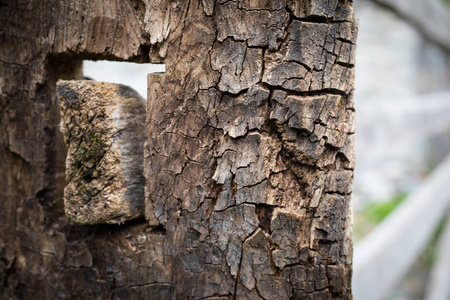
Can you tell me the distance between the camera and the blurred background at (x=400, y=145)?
6.09 ft

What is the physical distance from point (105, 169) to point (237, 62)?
421 millimetres

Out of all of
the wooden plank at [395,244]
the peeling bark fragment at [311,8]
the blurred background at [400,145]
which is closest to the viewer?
the peeling bark fragment at [311,8]

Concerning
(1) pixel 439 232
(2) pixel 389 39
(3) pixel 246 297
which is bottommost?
(1) pixel 439 232

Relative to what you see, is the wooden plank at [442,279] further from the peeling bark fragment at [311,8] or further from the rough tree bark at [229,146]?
the peeling bark fragment at [311,8]

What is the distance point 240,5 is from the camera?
0.78 meters

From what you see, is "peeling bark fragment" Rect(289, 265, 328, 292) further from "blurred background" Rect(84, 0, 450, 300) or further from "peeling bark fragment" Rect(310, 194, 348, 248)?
"blurred background" Rect(84, 0, 450, 300)

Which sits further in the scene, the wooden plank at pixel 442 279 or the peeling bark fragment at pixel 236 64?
the wooden plank at pixel 442 279

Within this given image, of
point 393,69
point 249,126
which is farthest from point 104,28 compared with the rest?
point 393,69

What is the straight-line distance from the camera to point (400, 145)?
2.26 meters

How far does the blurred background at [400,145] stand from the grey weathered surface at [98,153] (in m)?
0.35

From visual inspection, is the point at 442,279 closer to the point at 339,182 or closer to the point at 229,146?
the point at 339,182

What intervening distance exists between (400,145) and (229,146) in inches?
71.7

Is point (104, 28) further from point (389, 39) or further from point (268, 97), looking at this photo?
point (389, 39)

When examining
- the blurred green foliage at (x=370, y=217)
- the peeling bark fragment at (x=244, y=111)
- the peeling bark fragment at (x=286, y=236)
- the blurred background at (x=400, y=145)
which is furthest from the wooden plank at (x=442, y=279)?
the peeling bark fragment at (x=244, y=111)
